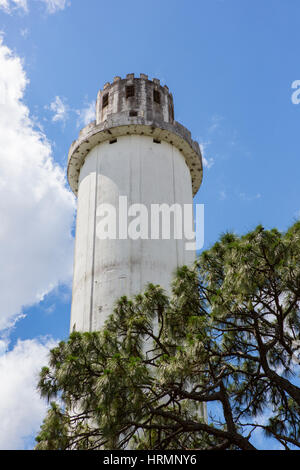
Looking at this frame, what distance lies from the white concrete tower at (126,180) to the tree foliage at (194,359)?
7075 mm

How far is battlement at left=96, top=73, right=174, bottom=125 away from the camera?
84.2ft

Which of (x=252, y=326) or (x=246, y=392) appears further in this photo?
(x=246, y=392)

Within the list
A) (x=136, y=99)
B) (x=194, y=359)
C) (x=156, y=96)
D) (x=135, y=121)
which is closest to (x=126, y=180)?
(x=135, y=121)

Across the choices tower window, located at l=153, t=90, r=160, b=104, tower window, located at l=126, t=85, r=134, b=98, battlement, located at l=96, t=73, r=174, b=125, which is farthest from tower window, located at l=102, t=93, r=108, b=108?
tower window, located at l=153, t=90, r=160, b=104

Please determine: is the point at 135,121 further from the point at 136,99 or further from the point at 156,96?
the point at 156,96

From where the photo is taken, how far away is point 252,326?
12875mm

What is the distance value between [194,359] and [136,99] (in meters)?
17.0

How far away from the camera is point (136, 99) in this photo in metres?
26.2

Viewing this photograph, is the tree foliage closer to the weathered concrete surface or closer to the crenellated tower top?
the weathered concrete surface

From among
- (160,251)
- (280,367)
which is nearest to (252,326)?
(280,367)

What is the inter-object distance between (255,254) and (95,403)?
465cm

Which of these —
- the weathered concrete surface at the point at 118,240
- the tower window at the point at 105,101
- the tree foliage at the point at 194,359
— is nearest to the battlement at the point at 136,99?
the tower window at the point at 105,101

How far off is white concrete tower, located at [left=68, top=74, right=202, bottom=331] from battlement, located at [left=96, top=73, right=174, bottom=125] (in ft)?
0.15
